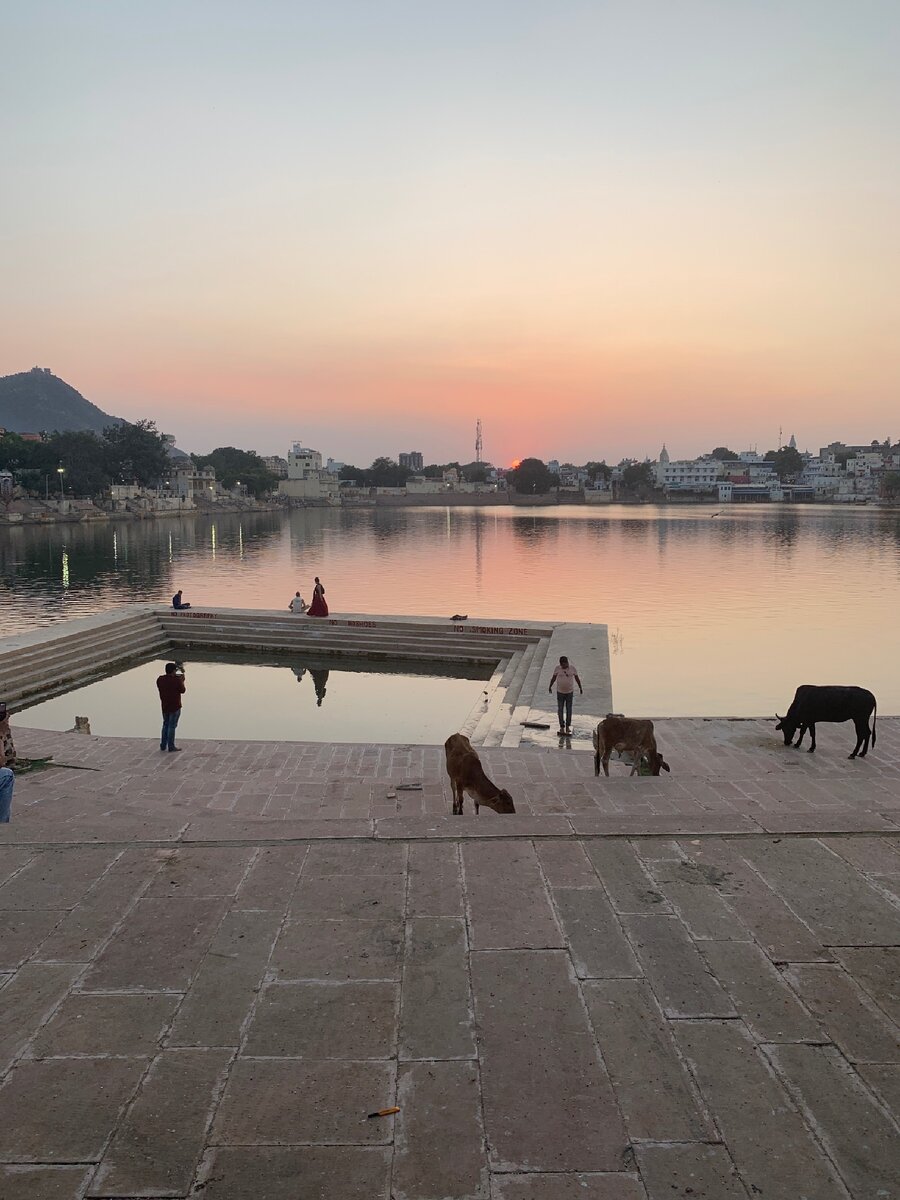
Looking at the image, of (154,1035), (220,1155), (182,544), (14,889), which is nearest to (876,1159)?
(220,1155)

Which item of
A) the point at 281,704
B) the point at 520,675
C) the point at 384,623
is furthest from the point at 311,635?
the point at 520,675

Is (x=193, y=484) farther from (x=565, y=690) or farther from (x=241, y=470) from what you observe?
(x=565, y=690)

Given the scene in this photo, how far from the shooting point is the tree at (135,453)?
11550 cm

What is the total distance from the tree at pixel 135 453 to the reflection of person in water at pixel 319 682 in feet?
349

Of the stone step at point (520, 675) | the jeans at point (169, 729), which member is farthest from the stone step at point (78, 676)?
the stone step at point (520, 675)

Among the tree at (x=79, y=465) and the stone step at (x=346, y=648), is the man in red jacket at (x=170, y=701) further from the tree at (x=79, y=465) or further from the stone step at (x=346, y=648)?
the tree at (x=79, y=465)

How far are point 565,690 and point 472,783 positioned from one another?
4955 millimetres

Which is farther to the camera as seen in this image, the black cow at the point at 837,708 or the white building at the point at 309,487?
the white building at the point at 309,487

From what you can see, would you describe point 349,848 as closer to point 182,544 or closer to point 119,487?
point 182,544

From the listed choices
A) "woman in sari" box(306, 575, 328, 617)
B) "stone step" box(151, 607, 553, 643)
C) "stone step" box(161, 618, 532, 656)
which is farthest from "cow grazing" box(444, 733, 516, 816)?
"woman in sari" box(306, 575, 328, 617)

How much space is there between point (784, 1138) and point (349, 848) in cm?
368

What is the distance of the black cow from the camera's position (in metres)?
10.4

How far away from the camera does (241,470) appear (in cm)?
18400

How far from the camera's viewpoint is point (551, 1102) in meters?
3.71
